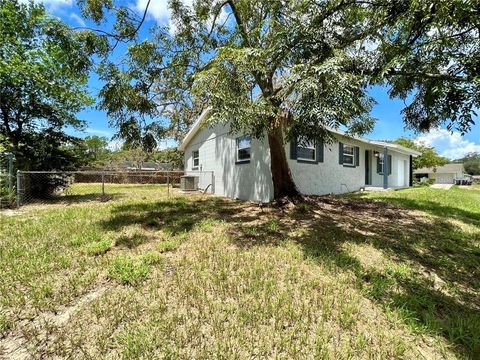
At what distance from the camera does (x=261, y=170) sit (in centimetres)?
977

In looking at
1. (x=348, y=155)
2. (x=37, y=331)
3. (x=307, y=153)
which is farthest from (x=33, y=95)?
(x=348, y=155)

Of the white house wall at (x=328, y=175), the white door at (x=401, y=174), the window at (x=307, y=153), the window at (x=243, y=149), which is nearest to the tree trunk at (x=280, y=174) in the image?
the white house wall at (x=328, y=175)

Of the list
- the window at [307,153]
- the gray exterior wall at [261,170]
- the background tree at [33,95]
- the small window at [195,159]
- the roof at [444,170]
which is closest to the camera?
the gray exterior wall at [261,170]

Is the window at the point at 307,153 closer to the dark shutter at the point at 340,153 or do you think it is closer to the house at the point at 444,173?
the dark shutter at the point at 340,153

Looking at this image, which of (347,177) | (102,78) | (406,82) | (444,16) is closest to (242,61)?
(406,82)

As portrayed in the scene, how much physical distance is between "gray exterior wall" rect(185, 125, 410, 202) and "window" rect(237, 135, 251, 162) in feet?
0.91

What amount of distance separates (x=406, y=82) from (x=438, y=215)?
551cm

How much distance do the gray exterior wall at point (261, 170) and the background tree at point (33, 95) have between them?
6.07 meters

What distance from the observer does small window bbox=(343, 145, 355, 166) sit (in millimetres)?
13151

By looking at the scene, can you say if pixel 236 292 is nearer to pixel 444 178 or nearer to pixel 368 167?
→ pixel 368 167

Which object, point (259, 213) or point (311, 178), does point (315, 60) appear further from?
point (311, 178)

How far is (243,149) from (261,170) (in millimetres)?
1546

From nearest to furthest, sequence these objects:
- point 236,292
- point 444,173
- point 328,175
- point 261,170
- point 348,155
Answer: point 236,292 < point 261,170 < point 328,175 < point 348,155 < point 444,173

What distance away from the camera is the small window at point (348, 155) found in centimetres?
1315
